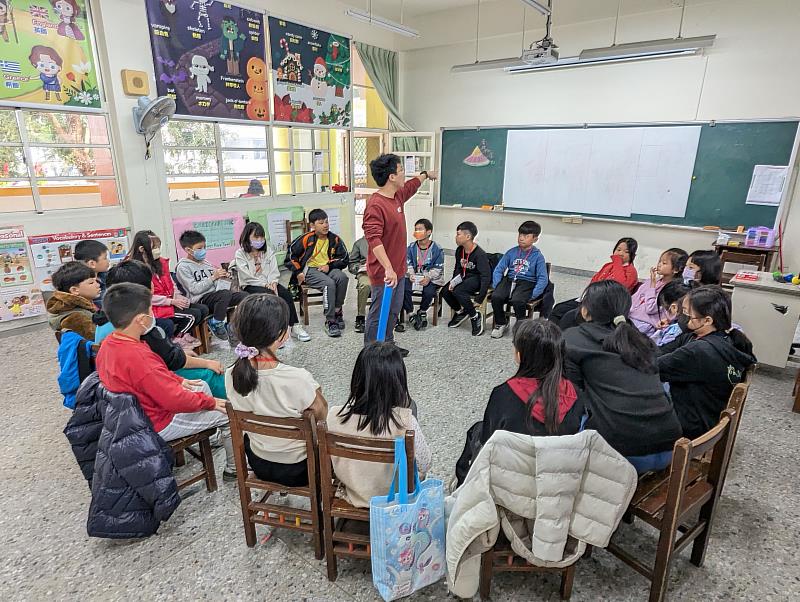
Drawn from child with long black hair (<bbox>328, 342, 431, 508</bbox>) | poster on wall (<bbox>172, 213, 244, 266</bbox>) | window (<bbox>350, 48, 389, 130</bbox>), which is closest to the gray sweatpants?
poster on wall (<bbox>172, 213, 244, 266</bbox>)

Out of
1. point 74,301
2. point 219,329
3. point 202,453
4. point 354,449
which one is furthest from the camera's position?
point 219,329

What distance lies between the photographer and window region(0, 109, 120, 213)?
3.72 m

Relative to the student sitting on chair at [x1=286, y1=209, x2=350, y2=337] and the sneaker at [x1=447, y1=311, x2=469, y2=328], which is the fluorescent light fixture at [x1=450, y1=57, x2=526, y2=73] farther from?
the sneaker at [x1=447, y1=311, x2=469, y2=328]

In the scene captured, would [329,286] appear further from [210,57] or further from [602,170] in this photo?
[602,170]

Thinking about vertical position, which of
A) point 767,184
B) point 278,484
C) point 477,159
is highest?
point 477,159

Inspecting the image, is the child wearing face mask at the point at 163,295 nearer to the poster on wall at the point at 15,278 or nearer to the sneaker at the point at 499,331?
the poster on wall at the point at 15,278

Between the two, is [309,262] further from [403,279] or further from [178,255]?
[178,255]

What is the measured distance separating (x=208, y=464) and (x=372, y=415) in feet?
3.29

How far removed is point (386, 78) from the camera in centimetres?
659

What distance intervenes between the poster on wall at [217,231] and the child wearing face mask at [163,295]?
160 cm

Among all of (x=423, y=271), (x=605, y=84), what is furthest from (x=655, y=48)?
(x=423, y=271)

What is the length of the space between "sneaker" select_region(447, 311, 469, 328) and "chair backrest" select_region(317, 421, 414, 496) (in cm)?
287

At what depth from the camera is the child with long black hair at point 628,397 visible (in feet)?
4.93

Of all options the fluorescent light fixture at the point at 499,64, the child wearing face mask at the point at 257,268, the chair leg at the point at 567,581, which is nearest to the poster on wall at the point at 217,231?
the child wearing face mask at the point at 257,268
